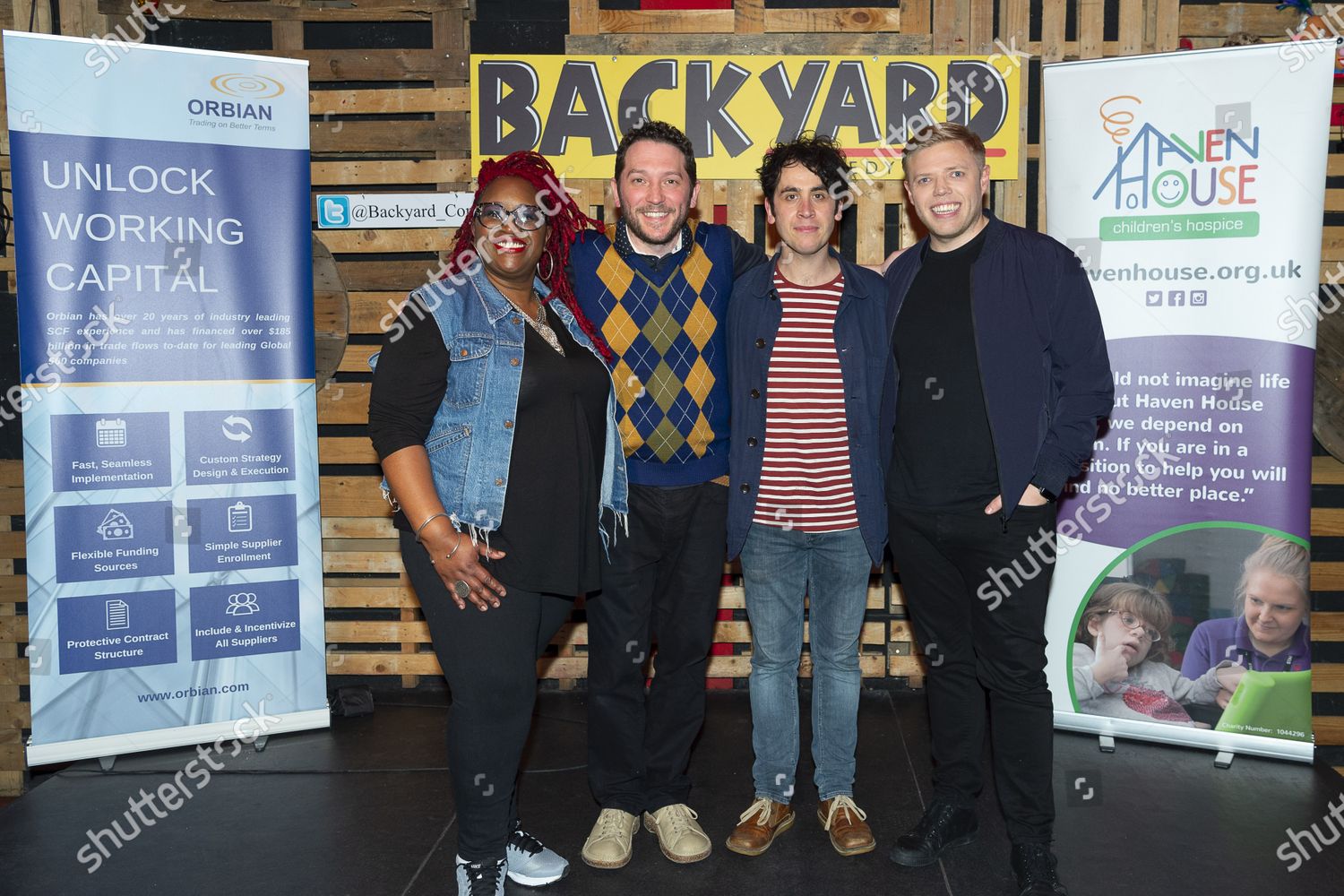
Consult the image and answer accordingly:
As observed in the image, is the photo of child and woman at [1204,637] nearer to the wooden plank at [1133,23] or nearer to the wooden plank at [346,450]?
the wooden plank at [1133,23]

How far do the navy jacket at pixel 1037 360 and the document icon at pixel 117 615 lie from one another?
3.05m

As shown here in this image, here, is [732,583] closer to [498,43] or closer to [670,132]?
[670,132]

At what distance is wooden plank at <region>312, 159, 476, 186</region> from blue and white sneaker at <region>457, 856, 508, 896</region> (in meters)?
2.84

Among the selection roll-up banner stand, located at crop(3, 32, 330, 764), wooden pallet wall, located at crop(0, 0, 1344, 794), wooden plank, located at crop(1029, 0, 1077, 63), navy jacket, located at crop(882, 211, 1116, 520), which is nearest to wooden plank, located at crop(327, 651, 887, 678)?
wooden pallet wall, located at crop(0, 0, 1344, 794)

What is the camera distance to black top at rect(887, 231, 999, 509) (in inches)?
98.4

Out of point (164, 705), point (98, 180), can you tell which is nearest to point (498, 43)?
point (98, 180)

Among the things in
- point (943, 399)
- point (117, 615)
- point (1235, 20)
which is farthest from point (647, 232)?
point (1235, 20)

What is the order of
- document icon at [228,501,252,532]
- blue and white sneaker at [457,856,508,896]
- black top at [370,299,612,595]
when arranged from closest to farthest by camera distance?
black top at [370,299,612,595] → blue and white sneaker at [457,856,508,896] → document icon at [228,501,252,532]

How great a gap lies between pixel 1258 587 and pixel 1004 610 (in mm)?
1582

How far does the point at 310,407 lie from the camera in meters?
3.73

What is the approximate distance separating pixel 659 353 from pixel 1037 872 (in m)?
1.67

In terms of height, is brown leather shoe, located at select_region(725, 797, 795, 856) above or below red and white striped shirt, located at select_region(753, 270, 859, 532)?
below

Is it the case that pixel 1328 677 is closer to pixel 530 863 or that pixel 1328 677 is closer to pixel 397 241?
pixel 530 863

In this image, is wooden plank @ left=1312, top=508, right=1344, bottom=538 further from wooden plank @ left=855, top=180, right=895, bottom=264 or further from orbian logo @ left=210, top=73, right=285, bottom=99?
orbian logo @ left=210, top=73, right=285, bottom=99
